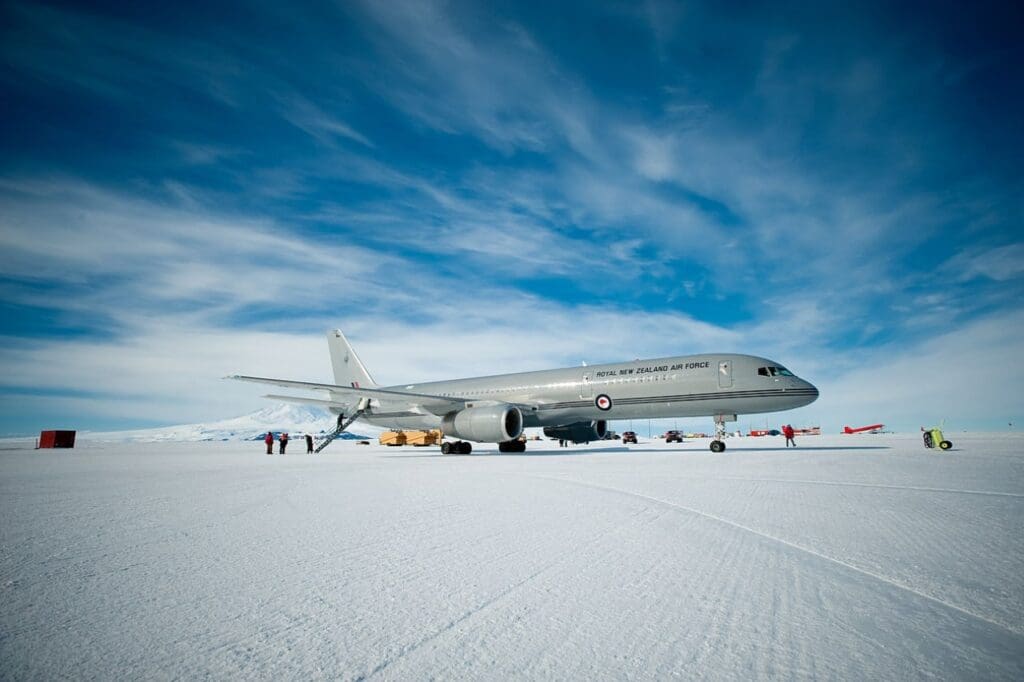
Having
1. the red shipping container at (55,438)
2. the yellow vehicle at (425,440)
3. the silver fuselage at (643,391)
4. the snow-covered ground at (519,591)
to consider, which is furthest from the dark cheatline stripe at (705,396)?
the red shipping container at (55,438)

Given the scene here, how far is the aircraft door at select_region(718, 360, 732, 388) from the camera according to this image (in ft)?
61.8

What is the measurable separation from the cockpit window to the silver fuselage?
5.5 inches

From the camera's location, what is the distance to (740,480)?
774cm

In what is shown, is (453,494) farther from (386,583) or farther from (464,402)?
A: (464,402)

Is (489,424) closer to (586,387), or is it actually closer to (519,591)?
(586,387)

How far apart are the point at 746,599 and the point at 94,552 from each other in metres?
4.18

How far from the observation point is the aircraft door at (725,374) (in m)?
18.8

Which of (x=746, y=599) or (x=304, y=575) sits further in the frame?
(x=304, y=575)

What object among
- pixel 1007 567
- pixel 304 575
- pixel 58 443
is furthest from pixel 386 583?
pixel 58 443

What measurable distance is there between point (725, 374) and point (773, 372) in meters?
1.83

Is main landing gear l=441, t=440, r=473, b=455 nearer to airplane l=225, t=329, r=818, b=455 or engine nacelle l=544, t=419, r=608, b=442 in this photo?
airplane l=225, t=329, r=818, b=455

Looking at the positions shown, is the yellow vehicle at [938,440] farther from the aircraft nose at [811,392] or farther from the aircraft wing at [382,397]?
the aircraft wing at [382,397]

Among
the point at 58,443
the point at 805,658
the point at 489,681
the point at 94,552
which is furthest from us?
the point at 58,443

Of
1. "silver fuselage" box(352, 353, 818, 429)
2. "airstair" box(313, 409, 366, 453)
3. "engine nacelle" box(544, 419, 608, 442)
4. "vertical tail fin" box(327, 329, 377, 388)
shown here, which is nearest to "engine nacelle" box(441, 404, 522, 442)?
"silver fuselage" box(352, 353, 818, 429)
